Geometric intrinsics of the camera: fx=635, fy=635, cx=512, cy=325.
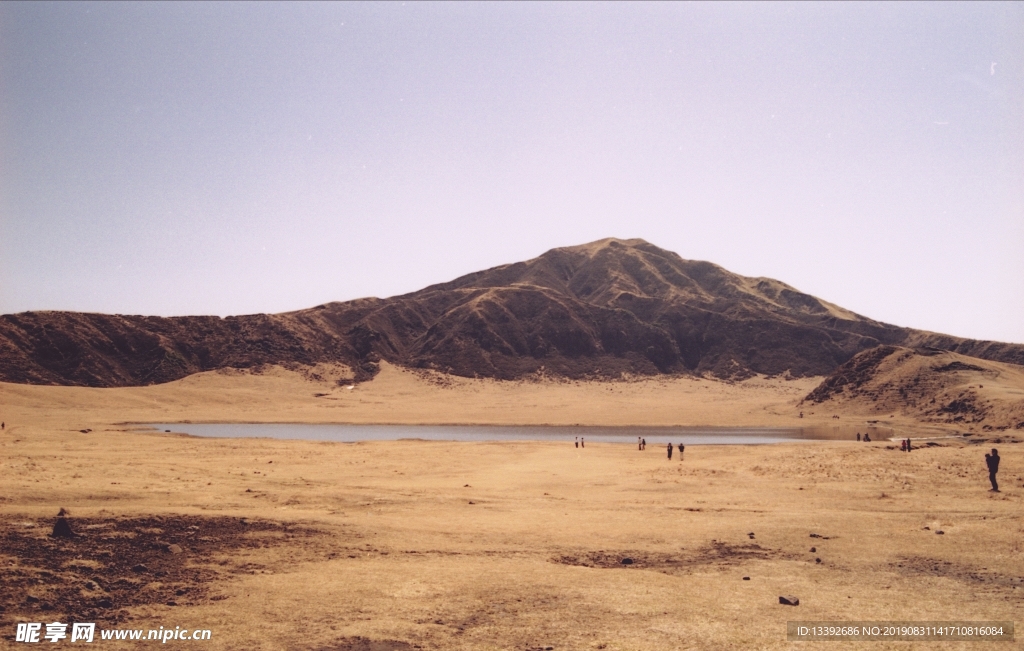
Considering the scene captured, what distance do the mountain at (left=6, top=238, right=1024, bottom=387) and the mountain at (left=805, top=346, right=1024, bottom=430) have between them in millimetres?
49781

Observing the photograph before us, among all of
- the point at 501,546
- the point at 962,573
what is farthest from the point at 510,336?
the point at 962,573

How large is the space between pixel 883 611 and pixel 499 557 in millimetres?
7432

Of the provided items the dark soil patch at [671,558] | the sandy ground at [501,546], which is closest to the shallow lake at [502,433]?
the sandy ground at [501,546]

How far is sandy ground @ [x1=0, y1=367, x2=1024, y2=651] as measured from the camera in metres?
10.1

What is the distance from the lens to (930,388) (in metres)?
70.4

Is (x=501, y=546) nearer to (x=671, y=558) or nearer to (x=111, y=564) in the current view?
(x=671, y=558)

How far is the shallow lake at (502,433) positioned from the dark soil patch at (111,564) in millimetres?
38371

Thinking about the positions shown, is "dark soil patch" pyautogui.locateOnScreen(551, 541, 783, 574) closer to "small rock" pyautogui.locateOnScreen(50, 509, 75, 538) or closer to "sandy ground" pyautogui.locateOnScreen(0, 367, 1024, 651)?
"sandy ground" pyautogui.locateOnScreen(0, 367, 1024, 651)

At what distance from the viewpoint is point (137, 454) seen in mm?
30406

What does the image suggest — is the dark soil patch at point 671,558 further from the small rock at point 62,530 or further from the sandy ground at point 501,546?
the small rock at point 62,530

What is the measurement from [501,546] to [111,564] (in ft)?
26.3

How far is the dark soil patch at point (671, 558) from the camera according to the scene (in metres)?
13.9

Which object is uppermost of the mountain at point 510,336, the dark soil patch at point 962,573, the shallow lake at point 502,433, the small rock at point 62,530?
the mountain at point 510,336

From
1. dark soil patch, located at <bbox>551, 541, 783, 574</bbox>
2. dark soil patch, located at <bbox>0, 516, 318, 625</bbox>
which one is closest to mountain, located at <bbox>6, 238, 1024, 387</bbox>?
dark soil patch, located at <bbox>0, 516, 318, 625</bbox>
